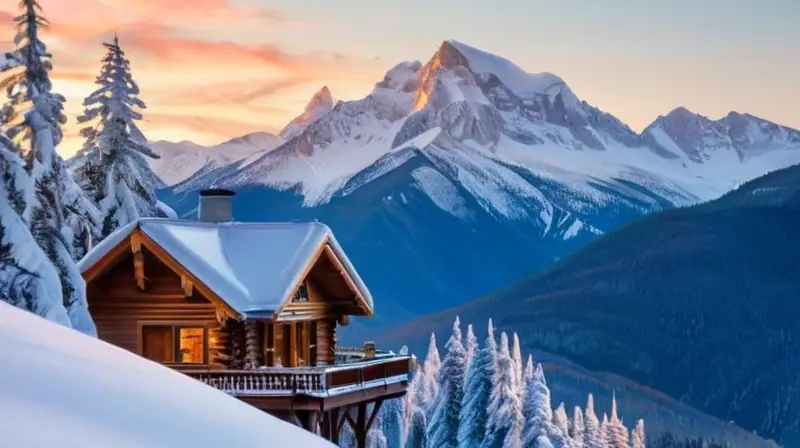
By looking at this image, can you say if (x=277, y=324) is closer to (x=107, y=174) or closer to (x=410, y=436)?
(x=107, y=174)

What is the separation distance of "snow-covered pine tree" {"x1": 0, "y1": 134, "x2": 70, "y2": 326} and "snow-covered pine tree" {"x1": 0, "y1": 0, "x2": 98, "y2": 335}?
2207 mm

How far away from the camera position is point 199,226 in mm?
32906

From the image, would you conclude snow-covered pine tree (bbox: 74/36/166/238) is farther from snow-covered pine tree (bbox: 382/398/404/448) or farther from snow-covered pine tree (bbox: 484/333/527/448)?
snow-covered pine tree (bbox: 382/398/404/448)

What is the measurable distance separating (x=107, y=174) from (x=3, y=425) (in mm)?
33170

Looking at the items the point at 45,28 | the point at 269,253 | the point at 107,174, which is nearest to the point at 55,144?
the point at 45,28

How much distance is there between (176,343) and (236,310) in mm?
2791

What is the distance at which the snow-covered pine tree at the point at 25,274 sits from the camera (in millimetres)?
23094

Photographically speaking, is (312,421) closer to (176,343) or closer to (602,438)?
(176,343)

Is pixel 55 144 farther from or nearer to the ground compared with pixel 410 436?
farther from the ground

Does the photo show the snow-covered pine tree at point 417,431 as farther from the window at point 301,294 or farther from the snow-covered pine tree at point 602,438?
the window at point 301,294

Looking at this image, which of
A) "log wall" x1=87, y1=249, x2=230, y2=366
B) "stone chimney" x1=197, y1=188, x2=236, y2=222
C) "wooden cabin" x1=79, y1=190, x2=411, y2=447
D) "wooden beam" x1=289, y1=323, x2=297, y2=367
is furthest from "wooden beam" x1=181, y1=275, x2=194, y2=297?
"stone chimney" x1=197, y1=188, x2=236, y2=222

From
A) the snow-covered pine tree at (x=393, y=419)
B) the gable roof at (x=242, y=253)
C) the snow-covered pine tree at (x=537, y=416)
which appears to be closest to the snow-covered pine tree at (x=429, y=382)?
the snow-covered pine tree at (x=393, y=419)

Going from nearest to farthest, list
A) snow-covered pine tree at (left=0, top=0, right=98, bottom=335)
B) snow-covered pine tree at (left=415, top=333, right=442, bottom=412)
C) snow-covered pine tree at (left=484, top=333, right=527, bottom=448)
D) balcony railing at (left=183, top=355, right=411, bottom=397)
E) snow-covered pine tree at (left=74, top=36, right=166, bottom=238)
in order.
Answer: snow-covered pine tree at (left=0, top=0, right=98, bottom=335) → balcony railing at (left=183, top=355, right=411, bottom=397) → snow-covered pine tree at (left=74, top=36, right=166, bottom=238) → snow-covered pine tree at (left=484, top=333, right=527, bottom=448) → snow-covered pine tree at (left=415, top=333, right=442, bottom=412)

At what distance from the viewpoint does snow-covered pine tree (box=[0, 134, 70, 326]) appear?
75.8 ft
